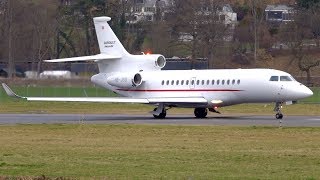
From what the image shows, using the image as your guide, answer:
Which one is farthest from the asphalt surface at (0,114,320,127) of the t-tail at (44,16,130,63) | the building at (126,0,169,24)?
the building at (126,0,169,24)

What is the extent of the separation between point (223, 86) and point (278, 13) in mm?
64347

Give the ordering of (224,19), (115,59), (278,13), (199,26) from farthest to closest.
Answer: (278,13) < (224,19) < (199,26) < (115,59)

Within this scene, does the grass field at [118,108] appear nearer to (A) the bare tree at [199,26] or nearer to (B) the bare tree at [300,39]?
(B) the bare tree at [300,39]

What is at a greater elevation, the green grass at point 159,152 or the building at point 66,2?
the green grass at point 159,152

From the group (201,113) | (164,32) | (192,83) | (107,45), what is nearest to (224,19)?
(164,32)

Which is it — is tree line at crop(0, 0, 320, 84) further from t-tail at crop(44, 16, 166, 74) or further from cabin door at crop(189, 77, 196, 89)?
cabin door at crop(189, 77, 196, 89)

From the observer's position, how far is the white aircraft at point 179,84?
52.2 metres

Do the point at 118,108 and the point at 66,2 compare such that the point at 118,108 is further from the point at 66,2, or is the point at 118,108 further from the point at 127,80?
the point at 66,2

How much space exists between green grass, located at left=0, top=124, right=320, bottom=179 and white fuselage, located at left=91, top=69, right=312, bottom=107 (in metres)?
8.90

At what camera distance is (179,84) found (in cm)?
5562

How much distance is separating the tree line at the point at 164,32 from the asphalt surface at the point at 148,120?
32.8 m

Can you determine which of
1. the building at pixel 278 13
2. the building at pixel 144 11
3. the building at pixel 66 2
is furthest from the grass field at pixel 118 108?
the building at pixel 66 2

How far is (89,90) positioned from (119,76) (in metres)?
26.8

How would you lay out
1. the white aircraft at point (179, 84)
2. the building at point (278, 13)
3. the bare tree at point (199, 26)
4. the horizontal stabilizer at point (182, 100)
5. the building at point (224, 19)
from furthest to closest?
the building at point (278, 13), the building at point (224, 19), the bare tree at point (199, 26), the horizontal stabilizer at point (182, 100), the white aircraft at point (179, 84)
